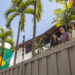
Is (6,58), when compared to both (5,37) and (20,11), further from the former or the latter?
(20,11)

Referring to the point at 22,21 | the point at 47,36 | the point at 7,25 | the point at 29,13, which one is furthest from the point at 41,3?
the point at 47,36

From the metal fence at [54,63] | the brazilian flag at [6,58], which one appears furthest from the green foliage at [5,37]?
the metal fence at [54,63]

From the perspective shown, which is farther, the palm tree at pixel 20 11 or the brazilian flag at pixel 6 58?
the brazilian flag at pixel 6 58

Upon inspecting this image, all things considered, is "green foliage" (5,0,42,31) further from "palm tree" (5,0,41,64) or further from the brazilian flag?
the brazilian flag

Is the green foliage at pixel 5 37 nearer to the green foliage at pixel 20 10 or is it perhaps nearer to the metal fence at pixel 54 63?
the green foliage at pixel 20 10

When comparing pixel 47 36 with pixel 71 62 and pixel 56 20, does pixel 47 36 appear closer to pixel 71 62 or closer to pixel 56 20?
pixel 56 20

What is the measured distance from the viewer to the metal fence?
2066 millimetres

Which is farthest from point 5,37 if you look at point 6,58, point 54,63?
point 54,63

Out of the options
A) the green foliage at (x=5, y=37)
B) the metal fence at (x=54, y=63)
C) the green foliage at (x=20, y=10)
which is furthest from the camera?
the green foliage at (x=5, y=37)

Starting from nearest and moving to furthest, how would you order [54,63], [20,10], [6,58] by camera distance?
[54,63] < [20,10] < [6,58]

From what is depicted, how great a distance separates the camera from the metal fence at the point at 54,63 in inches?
81.4

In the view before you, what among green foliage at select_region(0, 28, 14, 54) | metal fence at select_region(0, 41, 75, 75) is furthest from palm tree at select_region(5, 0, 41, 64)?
metal fence at select_region(0, 41, 75, 75)

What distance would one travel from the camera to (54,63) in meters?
2.29

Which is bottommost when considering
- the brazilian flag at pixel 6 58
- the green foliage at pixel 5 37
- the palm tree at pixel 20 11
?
the brazilian flag at pixel 6 58
